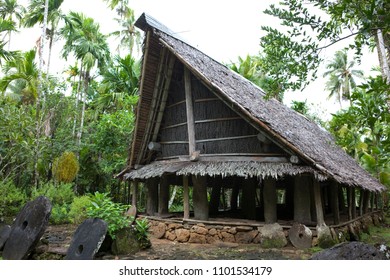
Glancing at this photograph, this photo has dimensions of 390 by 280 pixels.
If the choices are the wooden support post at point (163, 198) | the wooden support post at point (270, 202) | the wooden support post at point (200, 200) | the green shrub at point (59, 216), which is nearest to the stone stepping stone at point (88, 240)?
the wooden support post at point (200, 200)

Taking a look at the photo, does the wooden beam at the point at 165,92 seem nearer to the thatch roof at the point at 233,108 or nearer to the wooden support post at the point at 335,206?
the thatch roof at the point at 233,108

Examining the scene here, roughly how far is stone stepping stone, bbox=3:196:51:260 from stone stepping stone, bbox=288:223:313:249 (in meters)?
4.83

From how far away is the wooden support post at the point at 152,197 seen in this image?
912cm

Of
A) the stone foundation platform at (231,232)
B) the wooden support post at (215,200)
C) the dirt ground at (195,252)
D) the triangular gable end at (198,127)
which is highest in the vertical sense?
the triangular gable end at (198,127)

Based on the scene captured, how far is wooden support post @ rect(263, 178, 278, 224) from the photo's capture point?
6.97m

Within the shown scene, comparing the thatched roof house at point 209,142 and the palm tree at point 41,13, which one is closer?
the thatched roof house at point 209,142

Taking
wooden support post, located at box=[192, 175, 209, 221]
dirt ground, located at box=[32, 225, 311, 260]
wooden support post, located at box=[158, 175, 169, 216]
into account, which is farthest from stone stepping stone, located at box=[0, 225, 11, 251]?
wooden support post, located at box=[192, 175, 209, 221]

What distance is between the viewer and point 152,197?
9203 mm

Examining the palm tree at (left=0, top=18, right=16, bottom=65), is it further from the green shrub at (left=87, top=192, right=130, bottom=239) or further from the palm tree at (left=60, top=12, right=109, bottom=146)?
the green shrub at (left=87, top=192, right=130, bottom=239)

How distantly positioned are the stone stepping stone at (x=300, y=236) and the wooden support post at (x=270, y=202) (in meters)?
0.60

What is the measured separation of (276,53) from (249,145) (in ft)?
15.8

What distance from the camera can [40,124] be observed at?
11789 millimetres
